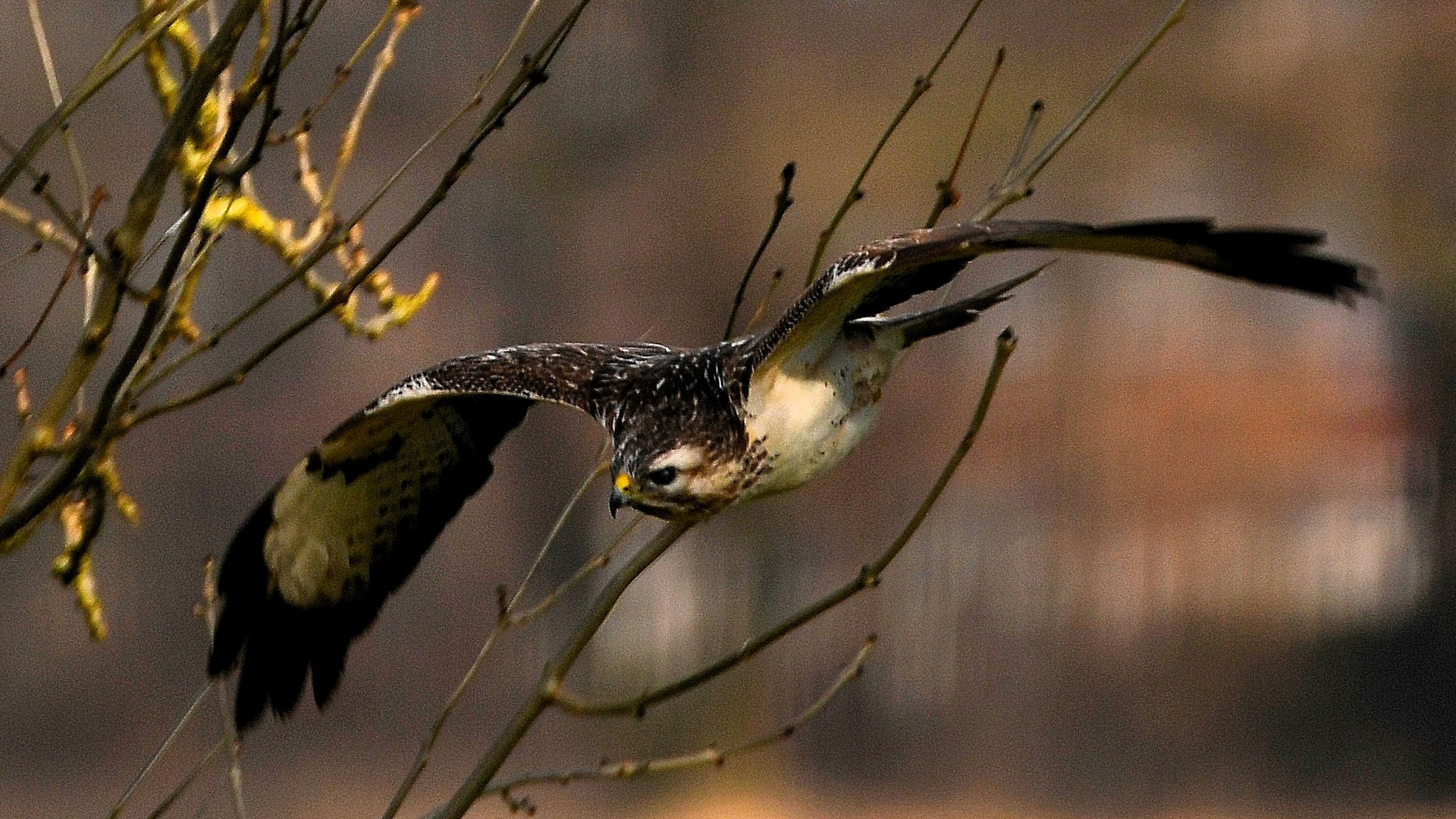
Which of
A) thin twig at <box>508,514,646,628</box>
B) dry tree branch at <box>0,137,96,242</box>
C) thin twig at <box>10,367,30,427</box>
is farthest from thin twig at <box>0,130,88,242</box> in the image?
thin twig at <box>508,514,646,628</box>

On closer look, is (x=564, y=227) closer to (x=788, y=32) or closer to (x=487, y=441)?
(x=788, y=32)

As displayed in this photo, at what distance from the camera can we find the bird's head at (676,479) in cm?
236

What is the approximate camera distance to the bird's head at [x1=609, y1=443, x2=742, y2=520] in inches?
93.0

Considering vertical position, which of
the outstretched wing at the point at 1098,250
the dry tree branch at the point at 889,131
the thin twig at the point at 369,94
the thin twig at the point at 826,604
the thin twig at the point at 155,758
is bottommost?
the thin twig at the point at 155,758

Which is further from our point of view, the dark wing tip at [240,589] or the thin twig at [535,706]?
the dark wing tip at [240,589]

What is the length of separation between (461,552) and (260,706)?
4858 mm

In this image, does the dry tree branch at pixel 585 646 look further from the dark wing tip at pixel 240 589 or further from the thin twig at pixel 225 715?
the dark wing tip at pixel 240 589

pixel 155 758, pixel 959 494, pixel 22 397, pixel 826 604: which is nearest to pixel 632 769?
pixel 826 604

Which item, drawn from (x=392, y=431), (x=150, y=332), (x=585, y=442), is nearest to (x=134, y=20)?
(x=150, y=332)

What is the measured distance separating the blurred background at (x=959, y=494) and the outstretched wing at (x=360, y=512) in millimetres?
4101

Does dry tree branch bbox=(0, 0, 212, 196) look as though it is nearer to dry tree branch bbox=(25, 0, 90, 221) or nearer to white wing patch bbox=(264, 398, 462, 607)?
dry tree branch bbox=(25, 0, 90, 221)

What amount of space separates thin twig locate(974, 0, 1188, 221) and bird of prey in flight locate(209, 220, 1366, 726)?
94mm

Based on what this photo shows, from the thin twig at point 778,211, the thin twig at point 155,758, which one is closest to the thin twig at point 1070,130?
the thin twig at point 778,211

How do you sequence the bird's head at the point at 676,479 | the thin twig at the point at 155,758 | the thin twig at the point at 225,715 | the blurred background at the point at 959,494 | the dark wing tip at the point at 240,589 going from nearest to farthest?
the thin twig at the point at 155,758
the thin twig at the point at 225,715
the bird's head at the point at 676,479
the dark wing tip at the point at 240,589
the blurred background at the point at 959,494
